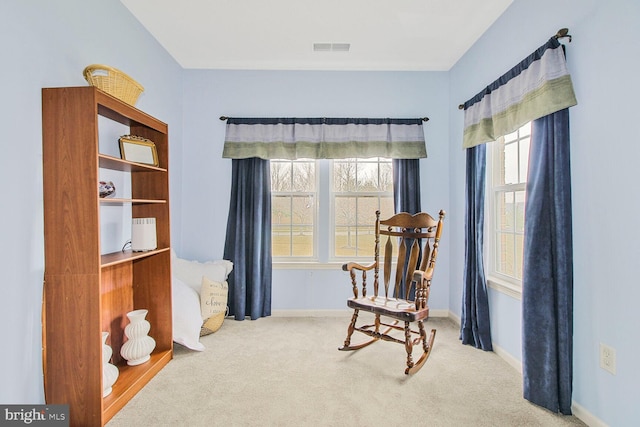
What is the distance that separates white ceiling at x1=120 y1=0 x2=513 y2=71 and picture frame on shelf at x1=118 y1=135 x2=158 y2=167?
108cm

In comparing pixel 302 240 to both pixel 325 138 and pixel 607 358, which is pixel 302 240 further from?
pixel 607 358

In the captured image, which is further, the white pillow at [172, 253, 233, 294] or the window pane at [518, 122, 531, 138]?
the white pillow at [172, 253, 233, 294]

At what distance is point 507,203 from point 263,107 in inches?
98.3

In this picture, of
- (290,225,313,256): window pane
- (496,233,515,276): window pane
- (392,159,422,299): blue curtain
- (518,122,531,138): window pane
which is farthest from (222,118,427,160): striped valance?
(496,233,515,276): window pane

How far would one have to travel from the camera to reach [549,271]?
1.85 meters

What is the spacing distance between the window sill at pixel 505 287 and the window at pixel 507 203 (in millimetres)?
30

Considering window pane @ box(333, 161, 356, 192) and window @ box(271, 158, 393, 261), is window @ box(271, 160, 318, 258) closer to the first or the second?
window @ box(271, 158, 393, 261)

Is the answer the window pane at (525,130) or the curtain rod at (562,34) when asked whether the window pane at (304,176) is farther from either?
the curtain rod at (562,34)

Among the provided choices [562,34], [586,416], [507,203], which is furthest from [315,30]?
[586,416]

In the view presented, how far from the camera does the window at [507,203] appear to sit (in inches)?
94.9

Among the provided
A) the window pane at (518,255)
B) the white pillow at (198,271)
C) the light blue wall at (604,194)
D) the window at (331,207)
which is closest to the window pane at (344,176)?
the window at (331,207)

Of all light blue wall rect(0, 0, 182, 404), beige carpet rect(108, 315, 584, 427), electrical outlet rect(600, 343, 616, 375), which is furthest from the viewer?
beige carpet rect(108, 315, 584, 427)

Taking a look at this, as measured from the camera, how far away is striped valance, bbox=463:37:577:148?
1.82 meters

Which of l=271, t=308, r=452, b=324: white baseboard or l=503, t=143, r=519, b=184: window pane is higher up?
l=503, t=143, r=519, b=184: window pane
